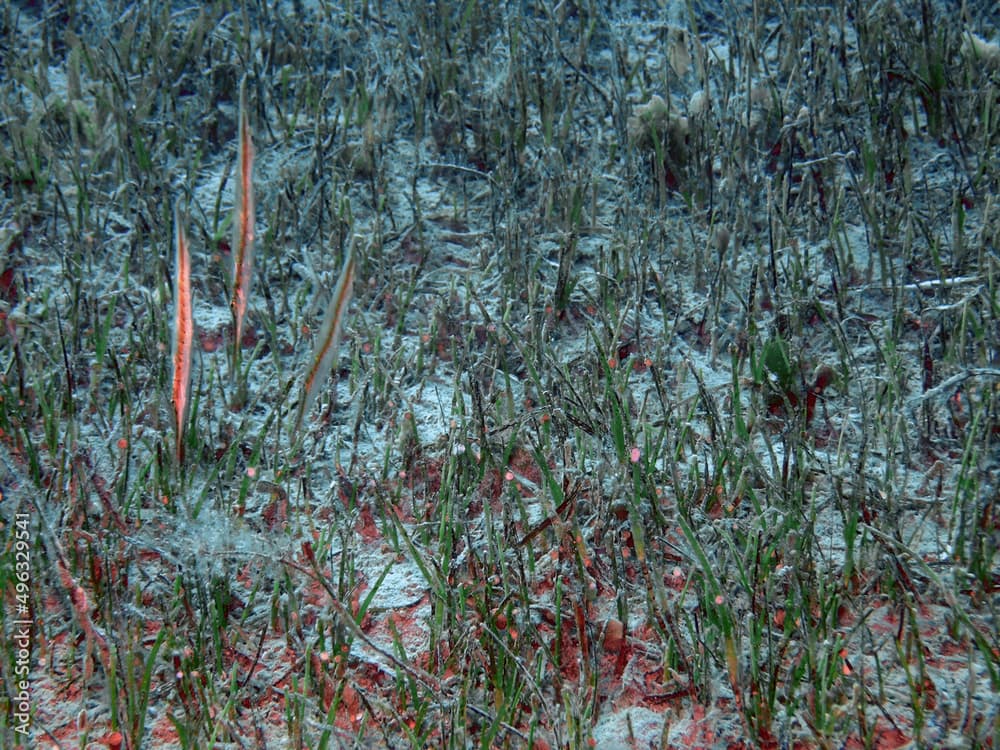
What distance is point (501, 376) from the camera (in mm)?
2299

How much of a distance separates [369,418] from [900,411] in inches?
48.8

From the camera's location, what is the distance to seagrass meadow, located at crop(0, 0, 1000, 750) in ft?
5.06

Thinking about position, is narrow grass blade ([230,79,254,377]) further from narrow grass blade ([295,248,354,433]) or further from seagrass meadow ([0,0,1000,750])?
narrow grass blade ([295,248,354,433])

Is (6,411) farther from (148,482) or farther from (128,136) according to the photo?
(128,136)

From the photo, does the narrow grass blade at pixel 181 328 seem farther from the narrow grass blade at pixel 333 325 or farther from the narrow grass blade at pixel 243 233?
the narrow grass blade at pixel 333 325

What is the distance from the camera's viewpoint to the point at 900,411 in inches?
77.7

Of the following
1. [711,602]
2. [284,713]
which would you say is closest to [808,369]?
[711,602]

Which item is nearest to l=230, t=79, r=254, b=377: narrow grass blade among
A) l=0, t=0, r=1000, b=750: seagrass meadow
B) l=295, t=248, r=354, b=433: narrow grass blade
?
l=0, t=0, r=1000, b=750: seagrass meadow

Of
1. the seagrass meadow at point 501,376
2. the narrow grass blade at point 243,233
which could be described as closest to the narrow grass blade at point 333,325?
the seagrass meadow at point 501,376

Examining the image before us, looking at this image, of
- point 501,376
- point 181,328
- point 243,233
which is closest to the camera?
point 243,233

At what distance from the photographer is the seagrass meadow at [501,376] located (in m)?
1.54

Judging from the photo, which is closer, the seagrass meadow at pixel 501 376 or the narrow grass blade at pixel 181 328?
the narrow grass blade at pixel 181 328

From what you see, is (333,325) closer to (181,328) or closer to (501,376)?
(181,328)

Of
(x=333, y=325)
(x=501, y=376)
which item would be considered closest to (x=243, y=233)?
(x=333, y=325)
